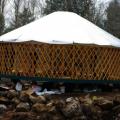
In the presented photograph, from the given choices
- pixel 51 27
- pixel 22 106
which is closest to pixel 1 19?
pixel 51 27

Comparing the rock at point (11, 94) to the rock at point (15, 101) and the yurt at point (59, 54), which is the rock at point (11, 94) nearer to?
the rock at point (15, 101)

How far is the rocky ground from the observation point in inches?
394

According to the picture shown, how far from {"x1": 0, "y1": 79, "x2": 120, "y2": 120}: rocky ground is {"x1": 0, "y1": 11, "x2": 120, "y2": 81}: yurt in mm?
2147

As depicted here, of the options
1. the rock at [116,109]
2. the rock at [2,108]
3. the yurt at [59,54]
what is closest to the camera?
the rock at [116,109]

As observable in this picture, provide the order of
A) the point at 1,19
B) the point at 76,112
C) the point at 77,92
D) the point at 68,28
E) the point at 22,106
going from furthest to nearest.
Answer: the point at 1,19
the point at 68,28
the point at 77,92
the point at 22,106
the point at 76,112

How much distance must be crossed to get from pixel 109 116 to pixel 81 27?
4710mm

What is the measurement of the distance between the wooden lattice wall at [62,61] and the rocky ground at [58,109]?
6.95ft

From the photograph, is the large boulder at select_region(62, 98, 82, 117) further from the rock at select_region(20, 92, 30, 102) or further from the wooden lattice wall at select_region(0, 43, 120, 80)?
the wooden lattice wall at select_region(0, 43, 120, 80)

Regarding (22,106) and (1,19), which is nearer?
(22,106)

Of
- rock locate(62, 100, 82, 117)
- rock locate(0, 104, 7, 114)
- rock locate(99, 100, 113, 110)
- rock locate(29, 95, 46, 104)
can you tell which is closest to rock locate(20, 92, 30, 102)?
rock locate(29, 95, 46, 104)

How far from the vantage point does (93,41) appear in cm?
1355

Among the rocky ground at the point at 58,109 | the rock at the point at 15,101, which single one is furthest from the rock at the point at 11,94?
the rocky ground at the point at 58,109

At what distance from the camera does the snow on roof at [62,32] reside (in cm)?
1342

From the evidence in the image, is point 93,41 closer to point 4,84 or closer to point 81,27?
point 81,27
